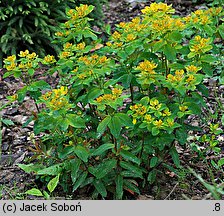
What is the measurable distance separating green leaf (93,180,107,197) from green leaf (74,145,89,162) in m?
0.24

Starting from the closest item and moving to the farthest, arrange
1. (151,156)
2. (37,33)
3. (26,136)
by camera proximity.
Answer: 1. (151,156)
2. (26,136)
3. (37,33)

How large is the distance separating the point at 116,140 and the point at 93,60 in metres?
0.50

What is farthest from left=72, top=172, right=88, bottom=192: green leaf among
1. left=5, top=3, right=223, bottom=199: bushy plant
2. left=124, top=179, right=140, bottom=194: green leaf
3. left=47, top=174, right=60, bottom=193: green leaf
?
left=124, top=179, right=140, bottom=194: green leaf

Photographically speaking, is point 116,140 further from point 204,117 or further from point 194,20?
point 204,117

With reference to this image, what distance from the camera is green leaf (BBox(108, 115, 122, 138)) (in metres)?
2.69

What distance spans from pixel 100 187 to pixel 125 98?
1.89 ft

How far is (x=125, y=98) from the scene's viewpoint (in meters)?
2.82

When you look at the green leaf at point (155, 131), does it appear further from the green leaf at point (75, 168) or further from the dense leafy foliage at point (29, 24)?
the dense leafy foliage at point (29, 24)

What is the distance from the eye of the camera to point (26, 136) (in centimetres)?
400

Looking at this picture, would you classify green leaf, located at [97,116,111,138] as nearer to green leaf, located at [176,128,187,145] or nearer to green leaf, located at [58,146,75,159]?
green leaf, located at [58,146,75,159]

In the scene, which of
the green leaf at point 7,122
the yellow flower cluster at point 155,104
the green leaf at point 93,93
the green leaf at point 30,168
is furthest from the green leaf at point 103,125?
the green leaf at point 7,122

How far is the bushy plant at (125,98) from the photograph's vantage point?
9.00ft

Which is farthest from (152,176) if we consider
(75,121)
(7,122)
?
(7,122)
